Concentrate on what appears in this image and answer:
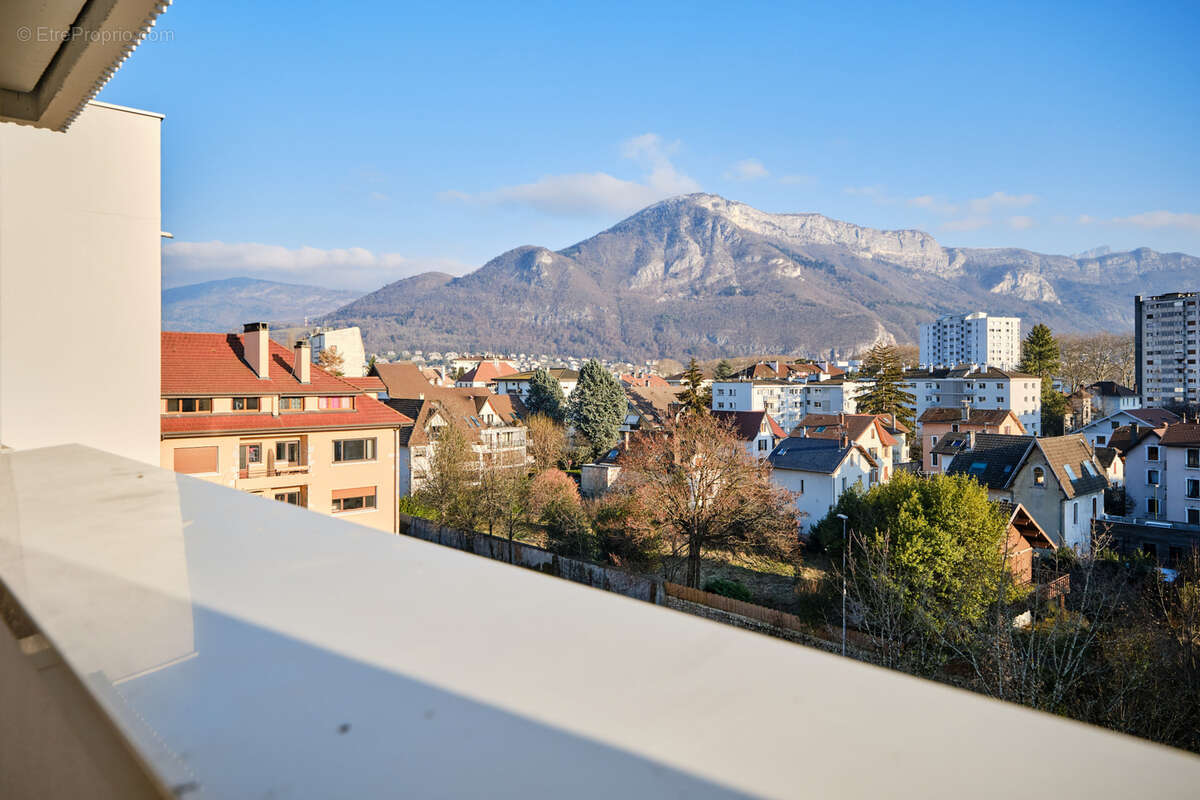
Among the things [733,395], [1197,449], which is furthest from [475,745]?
[733,395]

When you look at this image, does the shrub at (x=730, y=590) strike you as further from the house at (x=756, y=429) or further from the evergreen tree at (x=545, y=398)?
the evergreen tree at (x=545, y=398)

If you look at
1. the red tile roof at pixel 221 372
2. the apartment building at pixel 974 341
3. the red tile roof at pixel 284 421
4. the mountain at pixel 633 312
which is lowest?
the red tile roof at pixel 284 421

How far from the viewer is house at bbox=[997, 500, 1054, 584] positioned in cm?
1335

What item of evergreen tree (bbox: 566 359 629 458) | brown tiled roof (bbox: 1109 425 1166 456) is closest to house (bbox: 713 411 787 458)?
evergreen tree (bbox: 566 359 629 458)

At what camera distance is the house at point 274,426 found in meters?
12.2

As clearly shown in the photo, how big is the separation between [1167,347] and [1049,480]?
53020mm

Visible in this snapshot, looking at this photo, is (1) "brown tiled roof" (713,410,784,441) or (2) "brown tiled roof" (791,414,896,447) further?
(1) "brown tiled roof" (713,410,784,441)

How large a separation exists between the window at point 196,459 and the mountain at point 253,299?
339ft

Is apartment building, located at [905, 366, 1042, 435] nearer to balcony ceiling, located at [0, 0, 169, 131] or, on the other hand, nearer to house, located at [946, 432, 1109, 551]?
house, located at [946, 432, 1109, 551]

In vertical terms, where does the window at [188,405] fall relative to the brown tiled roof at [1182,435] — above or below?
above

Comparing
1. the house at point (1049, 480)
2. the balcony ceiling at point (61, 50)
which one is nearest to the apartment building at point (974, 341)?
the house at point (1049, 480)

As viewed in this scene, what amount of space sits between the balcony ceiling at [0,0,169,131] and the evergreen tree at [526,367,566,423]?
29963mm

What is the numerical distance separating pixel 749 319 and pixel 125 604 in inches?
6189

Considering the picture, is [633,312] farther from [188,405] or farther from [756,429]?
[188,405]
